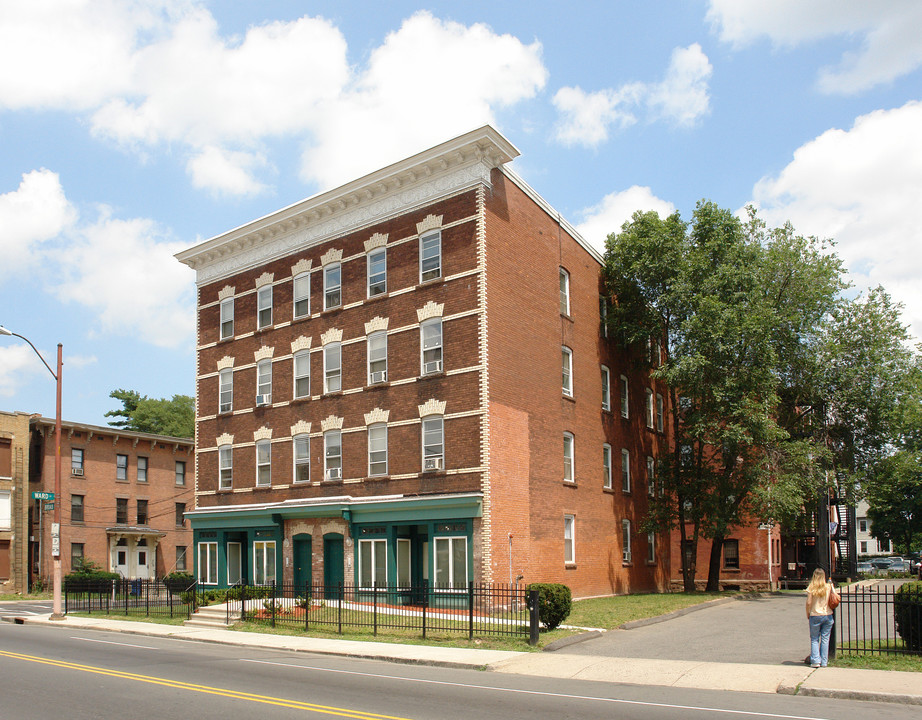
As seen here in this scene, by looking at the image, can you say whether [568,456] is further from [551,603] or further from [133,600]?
[133,600]

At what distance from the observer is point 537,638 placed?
1869cm

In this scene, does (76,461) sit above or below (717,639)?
above

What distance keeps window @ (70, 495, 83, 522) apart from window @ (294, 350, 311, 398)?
26091mm

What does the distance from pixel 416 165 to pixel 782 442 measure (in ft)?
62.1

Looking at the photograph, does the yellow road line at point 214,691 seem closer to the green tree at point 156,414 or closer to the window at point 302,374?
the window at point 302,374

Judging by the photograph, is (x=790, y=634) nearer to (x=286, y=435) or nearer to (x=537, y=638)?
(x=537, y=638)

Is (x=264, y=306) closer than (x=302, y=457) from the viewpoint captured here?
No

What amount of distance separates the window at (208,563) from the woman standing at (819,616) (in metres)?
27.3

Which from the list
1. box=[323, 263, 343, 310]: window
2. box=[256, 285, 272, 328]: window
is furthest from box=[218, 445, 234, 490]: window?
box=[323, 263, 343, 310]: window

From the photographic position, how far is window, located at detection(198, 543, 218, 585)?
36219 mm

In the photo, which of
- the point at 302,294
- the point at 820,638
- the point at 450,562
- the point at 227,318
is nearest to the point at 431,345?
the point at 450,562

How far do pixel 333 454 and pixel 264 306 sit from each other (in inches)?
312

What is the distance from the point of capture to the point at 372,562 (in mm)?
29562

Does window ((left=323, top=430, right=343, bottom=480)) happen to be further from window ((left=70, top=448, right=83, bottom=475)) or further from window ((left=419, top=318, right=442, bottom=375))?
window ((left=70, top=448, right=83, bottom=475))
